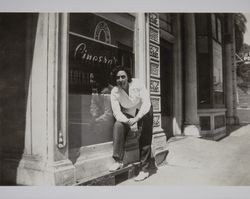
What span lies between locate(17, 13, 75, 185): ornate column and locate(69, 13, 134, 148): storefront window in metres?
0.14

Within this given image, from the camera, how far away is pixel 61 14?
2.92 metres

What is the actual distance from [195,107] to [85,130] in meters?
2.76

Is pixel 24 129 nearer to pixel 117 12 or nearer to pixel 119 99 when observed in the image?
pixel 119 99

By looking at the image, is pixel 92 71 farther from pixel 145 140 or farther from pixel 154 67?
pixel 154 67

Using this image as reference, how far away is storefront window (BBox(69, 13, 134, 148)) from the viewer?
299cm

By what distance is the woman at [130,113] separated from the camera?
3.23 metres

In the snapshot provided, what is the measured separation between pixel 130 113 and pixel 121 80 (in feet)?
1.19

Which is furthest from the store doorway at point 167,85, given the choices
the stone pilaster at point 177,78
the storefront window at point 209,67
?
the storefront window at point 209,67

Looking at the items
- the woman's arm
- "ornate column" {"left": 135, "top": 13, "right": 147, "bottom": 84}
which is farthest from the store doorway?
the woman's arm

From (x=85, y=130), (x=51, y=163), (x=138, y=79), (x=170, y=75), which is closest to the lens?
(x=51, y=163)

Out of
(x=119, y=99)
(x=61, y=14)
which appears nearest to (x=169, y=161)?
(x=119, y=99)

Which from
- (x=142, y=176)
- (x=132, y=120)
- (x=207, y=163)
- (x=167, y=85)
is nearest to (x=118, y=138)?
(x=132, y=120)

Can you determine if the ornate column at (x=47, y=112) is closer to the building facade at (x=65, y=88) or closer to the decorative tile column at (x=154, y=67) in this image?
the building facade at (x=65, y=88)

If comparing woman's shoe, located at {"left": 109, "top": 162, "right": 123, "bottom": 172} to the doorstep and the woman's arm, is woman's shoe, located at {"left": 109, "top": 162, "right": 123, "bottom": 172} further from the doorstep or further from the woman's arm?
the woman's arm
